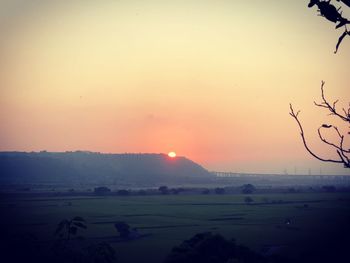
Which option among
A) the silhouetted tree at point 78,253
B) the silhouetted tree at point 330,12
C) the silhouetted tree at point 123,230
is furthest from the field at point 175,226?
the silhouetted tree at point 330,12

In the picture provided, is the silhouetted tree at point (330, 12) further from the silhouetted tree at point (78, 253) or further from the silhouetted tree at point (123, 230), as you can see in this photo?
the silhouetted tree at point (123, 230)

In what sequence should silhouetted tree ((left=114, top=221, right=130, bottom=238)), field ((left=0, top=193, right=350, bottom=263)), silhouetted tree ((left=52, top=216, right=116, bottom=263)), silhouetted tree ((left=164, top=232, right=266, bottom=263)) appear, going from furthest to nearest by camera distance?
1. silhouetted tree ((left=114, top=221, right=130, bottom=238))
2. field ((left=0, top=193, right=350, bottom=263))
3. silhouetted tree ((left=164, top=232, right=266, bottom=263))
4. silhouetted tree ((left=52, top=216, right=116, bottom=263))

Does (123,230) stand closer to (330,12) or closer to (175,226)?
(175,226)

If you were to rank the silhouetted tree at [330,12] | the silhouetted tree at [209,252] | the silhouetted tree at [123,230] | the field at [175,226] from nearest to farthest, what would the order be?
the silhouetted tree at [330,12]
the silhouetted tree at [209,252]
the field at [175,226]
the silhouetted tree at [123,230]

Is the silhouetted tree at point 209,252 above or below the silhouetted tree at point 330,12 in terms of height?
below

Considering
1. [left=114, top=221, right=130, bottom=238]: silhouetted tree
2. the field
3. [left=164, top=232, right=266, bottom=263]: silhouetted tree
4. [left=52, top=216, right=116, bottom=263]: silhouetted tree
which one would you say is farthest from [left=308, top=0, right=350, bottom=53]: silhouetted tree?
[left=114, top=221, right=130, bottom=238]: silhouetted tree

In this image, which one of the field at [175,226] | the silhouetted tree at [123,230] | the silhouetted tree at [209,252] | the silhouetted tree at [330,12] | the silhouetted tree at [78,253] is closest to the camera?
the silhouetted tree at [330,12]

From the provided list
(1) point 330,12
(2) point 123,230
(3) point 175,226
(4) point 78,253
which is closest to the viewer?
(1) point 330,12

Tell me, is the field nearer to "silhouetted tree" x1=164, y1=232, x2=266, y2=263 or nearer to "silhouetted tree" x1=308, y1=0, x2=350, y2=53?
"silhouetted tree" x1=164, y1=232, x2=266, y2=263

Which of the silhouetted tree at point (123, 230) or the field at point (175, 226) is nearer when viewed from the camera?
the field at point (175, 226)

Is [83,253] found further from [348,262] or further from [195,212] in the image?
[195,212]

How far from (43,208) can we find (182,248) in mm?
56829

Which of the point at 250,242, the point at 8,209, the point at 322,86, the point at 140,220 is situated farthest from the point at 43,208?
the point at 322,86

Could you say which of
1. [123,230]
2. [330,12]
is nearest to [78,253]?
[330,12]
